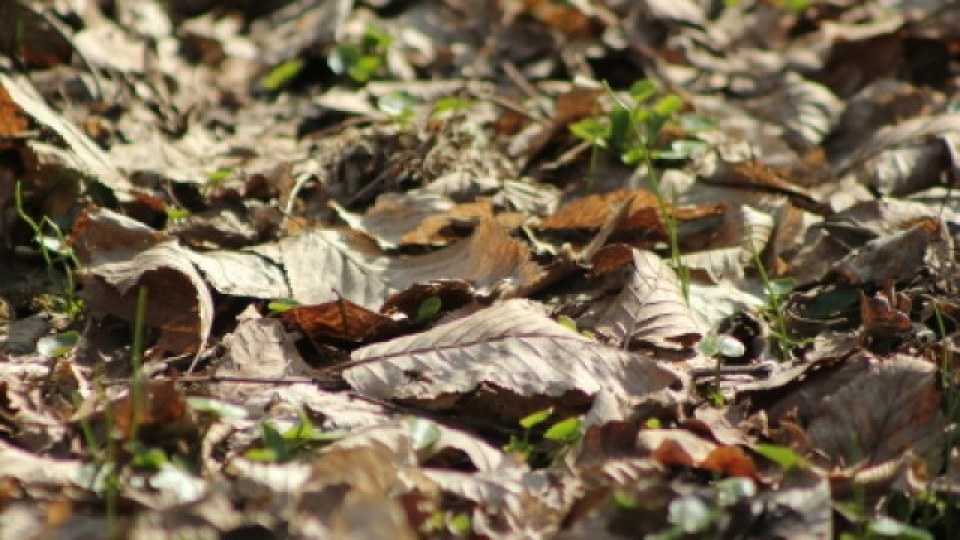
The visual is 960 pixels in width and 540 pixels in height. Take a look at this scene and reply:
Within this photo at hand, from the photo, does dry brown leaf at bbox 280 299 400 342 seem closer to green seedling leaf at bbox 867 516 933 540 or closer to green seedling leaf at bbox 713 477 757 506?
green seedling leaf at bbox 713 477 757 506

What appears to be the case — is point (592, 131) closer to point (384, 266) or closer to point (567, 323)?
point (384, 266)

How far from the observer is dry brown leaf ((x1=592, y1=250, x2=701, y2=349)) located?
2449 mm

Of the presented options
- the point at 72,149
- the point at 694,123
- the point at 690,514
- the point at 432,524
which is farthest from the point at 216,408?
the point at 694,123

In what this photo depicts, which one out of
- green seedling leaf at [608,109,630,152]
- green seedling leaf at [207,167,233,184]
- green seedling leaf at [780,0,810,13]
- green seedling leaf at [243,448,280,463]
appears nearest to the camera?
green seedling leaf at [243,448,280,463]

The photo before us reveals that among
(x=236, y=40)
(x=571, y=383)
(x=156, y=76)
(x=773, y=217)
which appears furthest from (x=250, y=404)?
(x=236, y=40)

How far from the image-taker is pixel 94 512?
1.86 meters

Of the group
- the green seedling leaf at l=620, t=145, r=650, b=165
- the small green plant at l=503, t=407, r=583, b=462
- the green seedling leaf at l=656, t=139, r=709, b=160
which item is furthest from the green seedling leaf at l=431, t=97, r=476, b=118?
the small green plant at l=503, t=407, r=583, b=462

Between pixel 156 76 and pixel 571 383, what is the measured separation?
2.09 meters

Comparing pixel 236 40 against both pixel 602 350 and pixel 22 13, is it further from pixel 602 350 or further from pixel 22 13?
pixel 602 350

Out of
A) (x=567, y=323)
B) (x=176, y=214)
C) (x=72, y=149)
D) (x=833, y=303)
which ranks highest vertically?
(x=72, y=149)

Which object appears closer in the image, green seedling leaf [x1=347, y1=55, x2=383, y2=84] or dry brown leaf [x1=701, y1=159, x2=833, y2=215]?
dry brown leaf [x1=701, y1=159, x2=833, y2=215]

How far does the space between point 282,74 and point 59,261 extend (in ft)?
4.14

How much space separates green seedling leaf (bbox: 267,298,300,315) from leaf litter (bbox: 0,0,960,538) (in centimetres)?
2

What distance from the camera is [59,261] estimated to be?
282 cm
